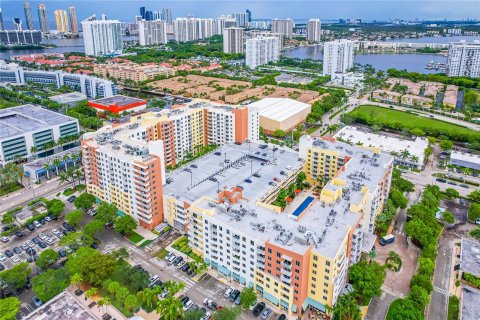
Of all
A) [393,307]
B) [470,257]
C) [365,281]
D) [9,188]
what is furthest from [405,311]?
[9,188]

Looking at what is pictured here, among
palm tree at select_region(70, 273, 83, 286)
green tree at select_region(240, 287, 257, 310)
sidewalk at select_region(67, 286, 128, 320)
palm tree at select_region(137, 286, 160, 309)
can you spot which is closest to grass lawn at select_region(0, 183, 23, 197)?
palm tree at select_region(70, 273, 83, 286)

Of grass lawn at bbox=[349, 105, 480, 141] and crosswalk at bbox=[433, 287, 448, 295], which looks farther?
grass lawn at bbox=[349, 105, 480, 141]

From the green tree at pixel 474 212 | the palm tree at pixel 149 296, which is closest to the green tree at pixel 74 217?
the palm tree at pixel 149 296

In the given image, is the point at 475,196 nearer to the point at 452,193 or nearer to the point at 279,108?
the point at 452,193

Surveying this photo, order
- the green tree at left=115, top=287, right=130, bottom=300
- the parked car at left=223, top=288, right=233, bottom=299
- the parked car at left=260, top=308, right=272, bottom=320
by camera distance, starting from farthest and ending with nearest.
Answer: the parked car at left=223, top=288, right=233, bottom=299
the green tree at left=115, top=287, right=130, bottom=300
the parked car at left=260, top=308, right=272, bottom=320

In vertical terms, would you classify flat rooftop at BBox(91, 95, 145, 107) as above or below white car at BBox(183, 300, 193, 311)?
above

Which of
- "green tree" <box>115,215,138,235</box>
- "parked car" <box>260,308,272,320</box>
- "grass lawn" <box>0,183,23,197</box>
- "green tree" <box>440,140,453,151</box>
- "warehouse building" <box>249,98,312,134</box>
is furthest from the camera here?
"warehouse building" <box>249,98,312,134</box>

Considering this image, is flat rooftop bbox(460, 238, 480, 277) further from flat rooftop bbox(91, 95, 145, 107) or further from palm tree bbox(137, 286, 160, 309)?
flat rooftop bbox(91, 95, 145, 107)
